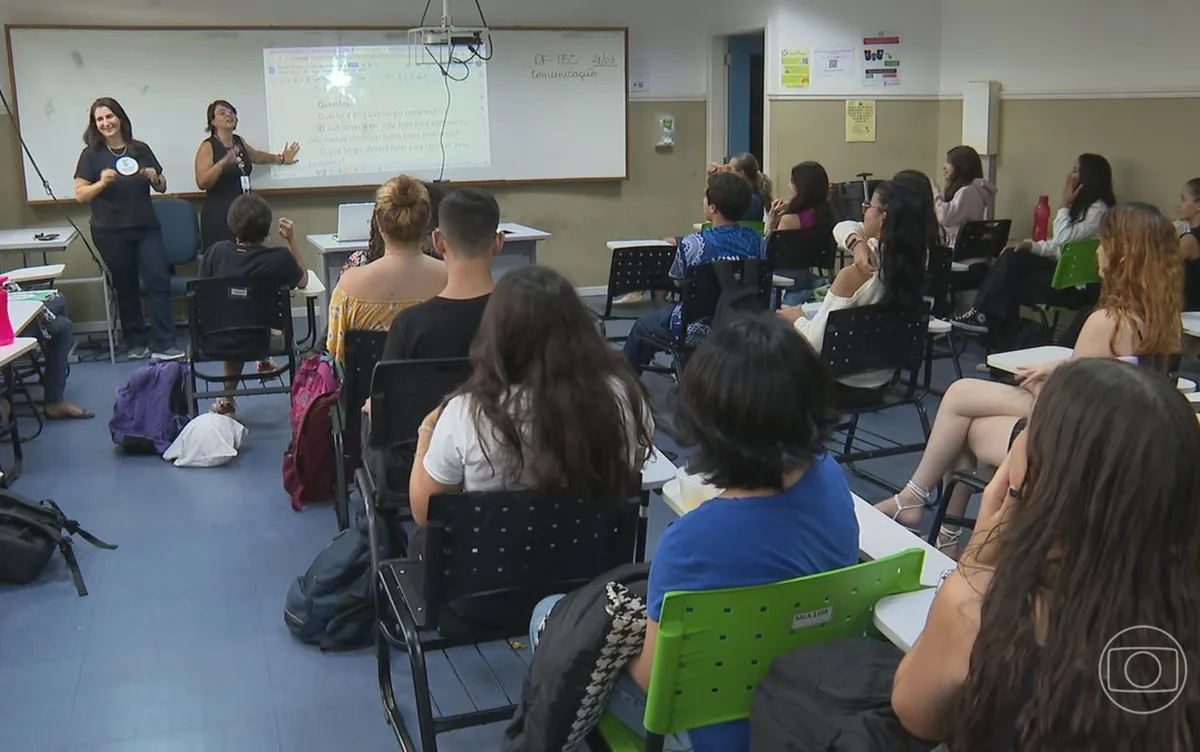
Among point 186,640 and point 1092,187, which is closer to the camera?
point 186,640

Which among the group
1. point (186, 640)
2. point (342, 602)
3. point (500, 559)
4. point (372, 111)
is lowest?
point (186, 640)

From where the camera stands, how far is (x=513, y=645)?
278 centimetres

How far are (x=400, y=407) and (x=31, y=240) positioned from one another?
4.05m

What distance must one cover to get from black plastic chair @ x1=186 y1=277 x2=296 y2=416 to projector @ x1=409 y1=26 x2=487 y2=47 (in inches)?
102

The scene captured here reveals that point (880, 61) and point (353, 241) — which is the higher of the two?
point (880, 61)

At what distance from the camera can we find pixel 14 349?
3.54 metres

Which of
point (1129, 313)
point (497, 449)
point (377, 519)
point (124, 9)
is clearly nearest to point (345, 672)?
point (377, 519)

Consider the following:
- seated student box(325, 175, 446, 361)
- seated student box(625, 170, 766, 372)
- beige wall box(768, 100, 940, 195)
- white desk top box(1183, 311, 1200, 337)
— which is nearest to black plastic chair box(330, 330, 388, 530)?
seated student box(325, 175, 446, 361)

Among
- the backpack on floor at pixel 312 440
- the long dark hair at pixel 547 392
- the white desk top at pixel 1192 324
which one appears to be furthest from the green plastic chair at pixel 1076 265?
the long dark hair at pixel 547 392

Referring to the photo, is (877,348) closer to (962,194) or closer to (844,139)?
(962,194)

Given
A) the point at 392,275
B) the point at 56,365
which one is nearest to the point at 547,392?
the point at 392,275

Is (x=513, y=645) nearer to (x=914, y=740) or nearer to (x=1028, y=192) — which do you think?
(x=914, y=740)

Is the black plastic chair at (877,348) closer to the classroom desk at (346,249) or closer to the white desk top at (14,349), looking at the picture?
the classroom desk at (346,249)

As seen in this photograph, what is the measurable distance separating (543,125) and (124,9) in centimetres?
271
